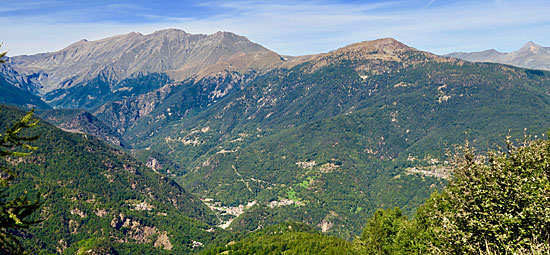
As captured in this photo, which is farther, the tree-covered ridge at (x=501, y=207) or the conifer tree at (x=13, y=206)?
the tree-covered ridge at (x=501, y=207)

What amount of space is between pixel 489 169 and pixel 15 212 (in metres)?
39.5

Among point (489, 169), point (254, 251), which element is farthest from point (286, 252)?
point (489, 169)

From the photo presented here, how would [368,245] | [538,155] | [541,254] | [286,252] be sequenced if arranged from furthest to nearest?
[286,252] < [368,245] < [538,155] < [541,254]

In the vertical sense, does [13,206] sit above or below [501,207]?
above

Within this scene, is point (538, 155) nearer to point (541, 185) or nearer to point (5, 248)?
point (541, 185)

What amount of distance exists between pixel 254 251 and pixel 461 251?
182 m

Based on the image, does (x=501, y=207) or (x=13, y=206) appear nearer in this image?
(x=13, y=206)

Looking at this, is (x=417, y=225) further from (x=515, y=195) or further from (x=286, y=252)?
(x=286, y=252)

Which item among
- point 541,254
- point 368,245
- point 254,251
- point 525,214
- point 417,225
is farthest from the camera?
point 254,251

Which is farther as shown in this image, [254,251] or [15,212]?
[254,251]

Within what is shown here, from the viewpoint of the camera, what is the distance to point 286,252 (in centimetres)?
17875

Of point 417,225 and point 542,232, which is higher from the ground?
point 542,232

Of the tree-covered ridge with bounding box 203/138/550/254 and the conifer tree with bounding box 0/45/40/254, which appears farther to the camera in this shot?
the tree-covered ridge with bounding box 203/138/550/254

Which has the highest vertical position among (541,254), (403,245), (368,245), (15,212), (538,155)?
(538,155)
